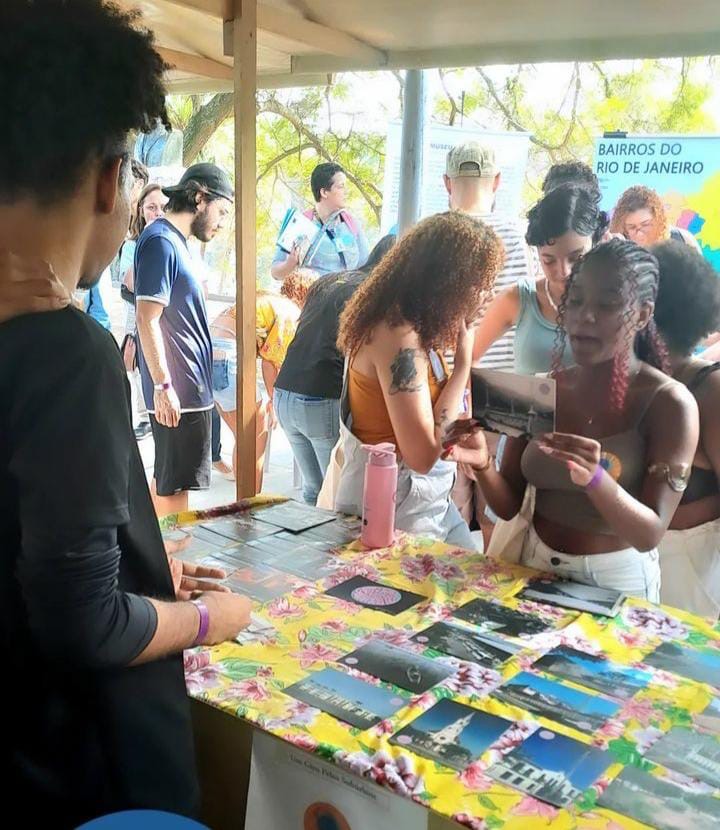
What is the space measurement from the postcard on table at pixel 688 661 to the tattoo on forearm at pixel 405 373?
74 centimetres

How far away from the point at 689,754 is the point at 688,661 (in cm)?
25

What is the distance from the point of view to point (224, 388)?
347 cm

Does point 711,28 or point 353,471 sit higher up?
point 711,28

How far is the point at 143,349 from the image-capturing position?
281 cm

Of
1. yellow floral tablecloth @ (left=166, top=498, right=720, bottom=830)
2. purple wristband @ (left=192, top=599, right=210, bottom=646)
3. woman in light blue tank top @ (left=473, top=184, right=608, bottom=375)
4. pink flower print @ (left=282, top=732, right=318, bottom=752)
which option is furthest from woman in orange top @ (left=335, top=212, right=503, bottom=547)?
purple wristband @ (left=192, top=599, right=210, bottom=646)

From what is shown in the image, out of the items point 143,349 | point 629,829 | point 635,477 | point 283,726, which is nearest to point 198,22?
point 143,349

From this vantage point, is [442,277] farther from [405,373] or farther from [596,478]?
[596,478]

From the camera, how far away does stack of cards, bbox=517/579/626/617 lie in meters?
1.37

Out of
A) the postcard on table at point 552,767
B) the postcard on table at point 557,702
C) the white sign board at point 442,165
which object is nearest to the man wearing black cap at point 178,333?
the white sign board at point 442,165

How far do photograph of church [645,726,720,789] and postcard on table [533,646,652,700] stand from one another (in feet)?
0.32

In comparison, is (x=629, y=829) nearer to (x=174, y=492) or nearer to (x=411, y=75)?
(x=411, y=75)

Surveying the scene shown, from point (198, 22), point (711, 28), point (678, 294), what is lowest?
point (678, 294)

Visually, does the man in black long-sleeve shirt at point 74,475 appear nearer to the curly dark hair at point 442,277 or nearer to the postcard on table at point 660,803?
the postcard on table at point 660,803

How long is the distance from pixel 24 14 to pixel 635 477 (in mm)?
1217
